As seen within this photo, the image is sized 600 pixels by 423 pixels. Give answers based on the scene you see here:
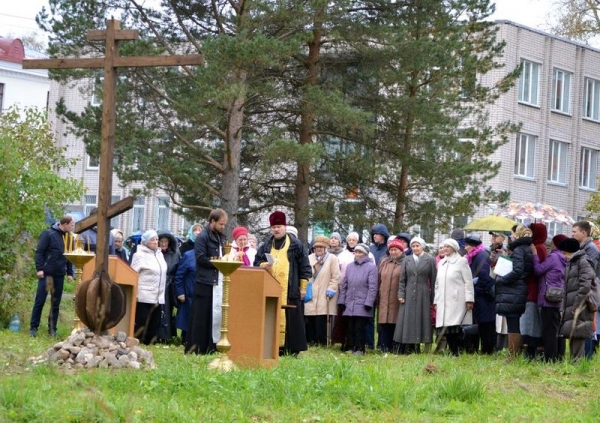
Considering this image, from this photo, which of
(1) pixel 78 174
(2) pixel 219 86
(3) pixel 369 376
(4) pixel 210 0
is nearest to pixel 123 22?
(4) pixel 210 0

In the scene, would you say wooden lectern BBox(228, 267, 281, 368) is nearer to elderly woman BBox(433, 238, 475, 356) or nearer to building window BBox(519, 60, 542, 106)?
elderly woman BBox(433, 238, 475, 356)

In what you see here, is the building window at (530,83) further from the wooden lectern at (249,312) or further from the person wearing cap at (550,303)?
the wooden lectern at (249,312)

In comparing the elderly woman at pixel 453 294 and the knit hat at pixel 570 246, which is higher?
the knit hat at pixel 570 246

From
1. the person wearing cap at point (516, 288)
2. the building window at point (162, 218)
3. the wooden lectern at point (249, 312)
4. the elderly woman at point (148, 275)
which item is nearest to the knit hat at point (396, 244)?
the person wearing cap at point (516, 288)

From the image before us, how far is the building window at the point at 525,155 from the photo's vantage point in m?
45.9

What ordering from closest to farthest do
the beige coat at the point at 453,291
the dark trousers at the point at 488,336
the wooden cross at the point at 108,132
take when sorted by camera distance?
1. the wooden cross at the point at 108,132
2. the beige coat at the point at 453,291
3. the dark trousers at the point at 488,336

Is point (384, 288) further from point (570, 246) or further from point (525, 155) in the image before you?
point (525, 155)

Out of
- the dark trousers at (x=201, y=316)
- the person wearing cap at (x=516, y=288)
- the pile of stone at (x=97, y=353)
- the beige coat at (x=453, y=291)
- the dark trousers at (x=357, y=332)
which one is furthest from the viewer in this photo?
the dark trousers at (x=357, y=332)

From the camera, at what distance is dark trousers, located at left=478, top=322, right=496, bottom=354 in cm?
1720

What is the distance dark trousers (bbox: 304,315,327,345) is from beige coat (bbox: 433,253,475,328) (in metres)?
2.59

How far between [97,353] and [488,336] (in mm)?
7371

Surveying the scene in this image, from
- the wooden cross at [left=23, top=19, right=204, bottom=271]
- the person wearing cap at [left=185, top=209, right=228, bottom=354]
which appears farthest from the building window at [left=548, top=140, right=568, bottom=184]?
the wooden cross at [left=23, top=19, right=204, bottom=271]

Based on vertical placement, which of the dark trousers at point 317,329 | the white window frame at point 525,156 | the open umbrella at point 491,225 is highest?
the white window frame at point 525,156

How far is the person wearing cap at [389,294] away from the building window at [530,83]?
28589mm
